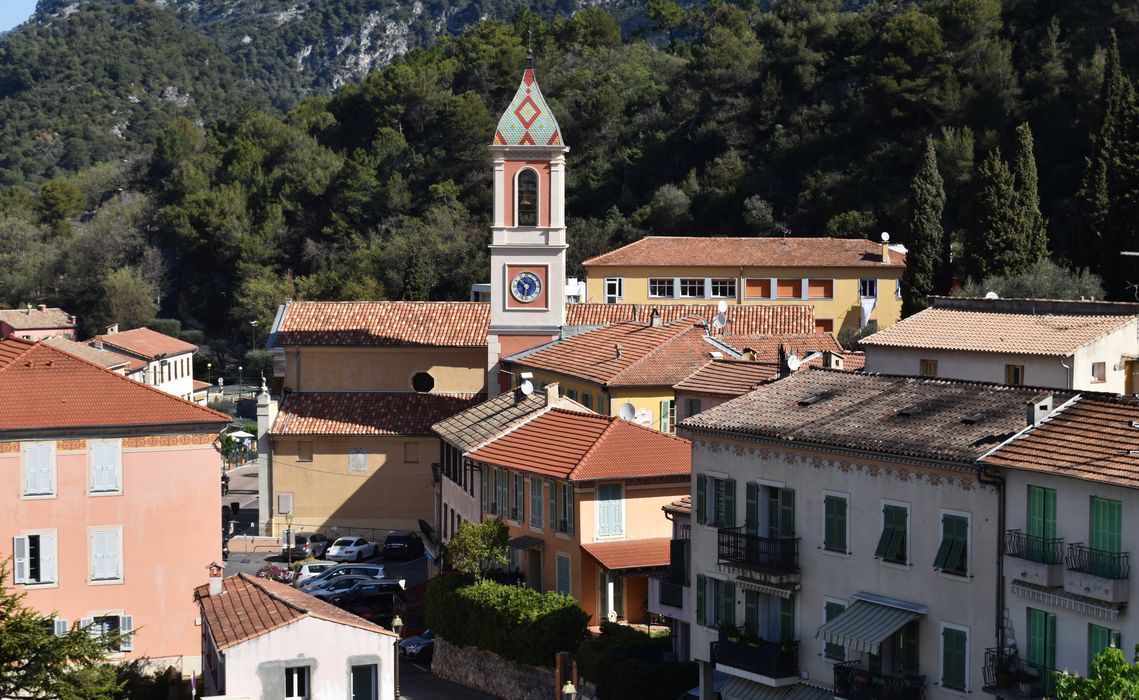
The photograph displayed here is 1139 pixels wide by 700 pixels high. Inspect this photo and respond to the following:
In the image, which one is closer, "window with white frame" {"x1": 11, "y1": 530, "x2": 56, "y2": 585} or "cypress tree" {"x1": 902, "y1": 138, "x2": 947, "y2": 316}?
"window with white frame" {"x1": 11, "y1": 530, "x2": 56, "y2": 585}

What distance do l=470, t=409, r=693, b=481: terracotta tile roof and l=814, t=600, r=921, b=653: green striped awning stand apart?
10.0 meters

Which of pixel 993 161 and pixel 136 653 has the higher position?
pixel 993 161

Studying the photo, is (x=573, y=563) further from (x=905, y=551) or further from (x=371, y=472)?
(x=371, y=472)

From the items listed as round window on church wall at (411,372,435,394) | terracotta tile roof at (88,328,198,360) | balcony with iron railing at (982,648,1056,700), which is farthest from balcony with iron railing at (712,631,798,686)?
terracotta tile roof at (88,328,198,360)

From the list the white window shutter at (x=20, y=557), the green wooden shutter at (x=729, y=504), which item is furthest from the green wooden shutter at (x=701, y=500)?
the white window shutter at (x=20, y=557)

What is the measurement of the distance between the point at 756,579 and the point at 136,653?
13.7 metres

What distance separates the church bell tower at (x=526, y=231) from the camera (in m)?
58.7

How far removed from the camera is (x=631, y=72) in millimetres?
123938

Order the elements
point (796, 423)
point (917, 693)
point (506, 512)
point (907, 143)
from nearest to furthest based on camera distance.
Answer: point (917, 693)
point (796, 423)
point (506, 512)
point (907, 143)

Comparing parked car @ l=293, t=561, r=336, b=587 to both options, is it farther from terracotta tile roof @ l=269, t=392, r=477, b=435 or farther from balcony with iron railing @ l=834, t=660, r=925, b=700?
balcony with iron railing @ l=834, t=660, r=925, b=700

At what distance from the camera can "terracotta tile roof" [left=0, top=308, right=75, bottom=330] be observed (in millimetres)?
101938

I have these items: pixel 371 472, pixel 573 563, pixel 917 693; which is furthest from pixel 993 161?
pixel 917 693

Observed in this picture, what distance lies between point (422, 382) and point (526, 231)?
6.57 meters

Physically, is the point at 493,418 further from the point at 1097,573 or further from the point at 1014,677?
the point at 1097,573
